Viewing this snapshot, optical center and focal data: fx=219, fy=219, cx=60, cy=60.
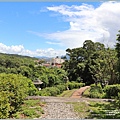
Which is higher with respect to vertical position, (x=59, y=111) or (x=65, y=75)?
(x=65, y=75)

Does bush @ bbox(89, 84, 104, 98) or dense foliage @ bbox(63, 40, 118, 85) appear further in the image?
dense foliage @ bbox(63, 40, 118, 85)

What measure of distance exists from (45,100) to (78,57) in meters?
7.20

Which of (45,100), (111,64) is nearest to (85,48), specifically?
(111,64)

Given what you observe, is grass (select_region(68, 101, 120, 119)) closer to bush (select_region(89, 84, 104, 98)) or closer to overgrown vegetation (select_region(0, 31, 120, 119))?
overgrown vegetation (select_region(0, 31, 120, 119))

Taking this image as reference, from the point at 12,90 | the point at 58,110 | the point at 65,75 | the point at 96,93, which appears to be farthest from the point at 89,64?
the point at 12,90

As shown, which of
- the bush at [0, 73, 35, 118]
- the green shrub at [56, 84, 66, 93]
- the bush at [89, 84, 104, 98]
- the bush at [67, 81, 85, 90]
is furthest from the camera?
the bush at [67, 81, 85, 90]

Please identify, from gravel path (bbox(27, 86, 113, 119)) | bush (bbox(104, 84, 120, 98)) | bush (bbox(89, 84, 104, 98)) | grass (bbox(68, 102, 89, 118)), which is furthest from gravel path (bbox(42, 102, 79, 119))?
bush (bbox(104, 84, 120, 98))

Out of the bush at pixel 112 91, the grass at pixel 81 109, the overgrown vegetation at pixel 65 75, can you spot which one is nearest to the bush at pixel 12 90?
the overgrown vegetation at pixel 65 75

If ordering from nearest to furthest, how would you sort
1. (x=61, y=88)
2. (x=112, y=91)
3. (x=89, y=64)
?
(x=112, y=91), (x=61, y=88), (x=89, y=64)

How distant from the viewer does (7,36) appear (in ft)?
17.8

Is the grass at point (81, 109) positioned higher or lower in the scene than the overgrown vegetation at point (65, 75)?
lower

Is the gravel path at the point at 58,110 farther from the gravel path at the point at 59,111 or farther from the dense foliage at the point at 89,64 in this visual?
the dense foliage at the point at 89,64

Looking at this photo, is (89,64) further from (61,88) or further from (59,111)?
(59,111)

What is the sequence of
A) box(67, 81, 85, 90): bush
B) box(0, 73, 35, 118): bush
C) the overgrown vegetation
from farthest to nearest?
1. box(67, 81, 85, 90): bush
2. the overgrown vegetation
3. box(0, 73, 35, 118): bush
